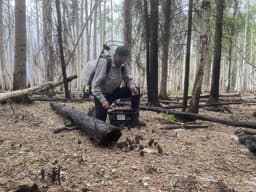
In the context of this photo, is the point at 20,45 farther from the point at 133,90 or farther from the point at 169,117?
the point at 169,117

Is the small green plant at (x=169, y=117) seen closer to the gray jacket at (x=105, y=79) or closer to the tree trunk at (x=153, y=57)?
the tree trunk at (x=153, y=57)

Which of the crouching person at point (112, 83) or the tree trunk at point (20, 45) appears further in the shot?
the tree trunk at point (20, 45)

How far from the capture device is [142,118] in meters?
5.99

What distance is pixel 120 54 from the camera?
4.37 metres

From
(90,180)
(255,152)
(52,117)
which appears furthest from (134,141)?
(52,117)

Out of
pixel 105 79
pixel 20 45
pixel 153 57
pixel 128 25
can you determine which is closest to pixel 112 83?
pixel 105 79

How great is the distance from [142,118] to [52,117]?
2096 mm

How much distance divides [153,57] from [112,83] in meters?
2.61

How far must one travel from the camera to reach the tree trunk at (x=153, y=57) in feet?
22.3

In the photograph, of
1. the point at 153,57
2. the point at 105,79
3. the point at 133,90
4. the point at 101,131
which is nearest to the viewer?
the point at 101,131

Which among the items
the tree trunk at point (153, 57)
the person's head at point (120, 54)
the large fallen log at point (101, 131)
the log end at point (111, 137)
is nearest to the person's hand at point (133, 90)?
the person's head at point (120, 54)

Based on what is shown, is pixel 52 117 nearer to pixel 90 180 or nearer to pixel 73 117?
pixel 73 117

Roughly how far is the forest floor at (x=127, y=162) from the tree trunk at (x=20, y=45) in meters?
Answer: 3.21

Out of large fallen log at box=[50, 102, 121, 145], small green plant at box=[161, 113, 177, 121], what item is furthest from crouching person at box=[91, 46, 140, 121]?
small green plant at box=[161, 113, 177, 121]
